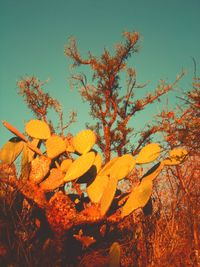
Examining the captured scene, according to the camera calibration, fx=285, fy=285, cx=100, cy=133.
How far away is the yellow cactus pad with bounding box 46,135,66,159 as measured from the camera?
3.91 meters

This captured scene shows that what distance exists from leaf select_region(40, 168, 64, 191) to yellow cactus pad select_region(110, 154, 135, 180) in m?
0.73

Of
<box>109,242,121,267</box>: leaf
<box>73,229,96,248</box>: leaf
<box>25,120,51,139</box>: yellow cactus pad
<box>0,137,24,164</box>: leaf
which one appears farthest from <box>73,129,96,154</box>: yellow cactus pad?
<box>109,242,121,267</box>: leaf

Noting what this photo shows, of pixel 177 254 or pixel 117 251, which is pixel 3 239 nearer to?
pixel 117 251

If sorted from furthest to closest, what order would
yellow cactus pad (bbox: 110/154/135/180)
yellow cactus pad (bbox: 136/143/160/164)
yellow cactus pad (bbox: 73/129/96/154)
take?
yellow cactus pad (bbox: 136/143/160/164) < yellow cactus pad (bbox: 73/129/96/154) < yellow cactus pad (bbox: 110/154/135/180)

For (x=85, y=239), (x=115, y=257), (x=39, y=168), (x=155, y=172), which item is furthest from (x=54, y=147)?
(x=115, y=257)

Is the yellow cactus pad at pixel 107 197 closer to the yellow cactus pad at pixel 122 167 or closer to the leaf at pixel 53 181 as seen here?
the yellow cactus pad at pixel 122 167

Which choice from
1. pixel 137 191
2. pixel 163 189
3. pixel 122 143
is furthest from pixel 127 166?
pixel 122 143

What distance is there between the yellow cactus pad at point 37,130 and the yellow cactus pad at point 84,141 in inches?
17.3

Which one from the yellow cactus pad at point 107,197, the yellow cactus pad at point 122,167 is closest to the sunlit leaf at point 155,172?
the yellow cactus pad at point 122,167

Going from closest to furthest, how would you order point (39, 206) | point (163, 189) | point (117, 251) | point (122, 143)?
point (117, 251), point (39, 206), point (163, 189), point (122, 143)

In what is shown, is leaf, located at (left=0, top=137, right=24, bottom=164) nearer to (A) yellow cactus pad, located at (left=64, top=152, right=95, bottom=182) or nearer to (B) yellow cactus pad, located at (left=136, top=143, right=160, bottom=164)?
(A) yellow cactus pad, located at (left=64, top=152, right=95, bottom=182)

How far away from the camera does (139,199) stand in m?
3.66

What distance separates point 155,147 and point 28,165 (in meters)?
1.93

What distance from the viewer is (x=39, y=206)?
346 cm
